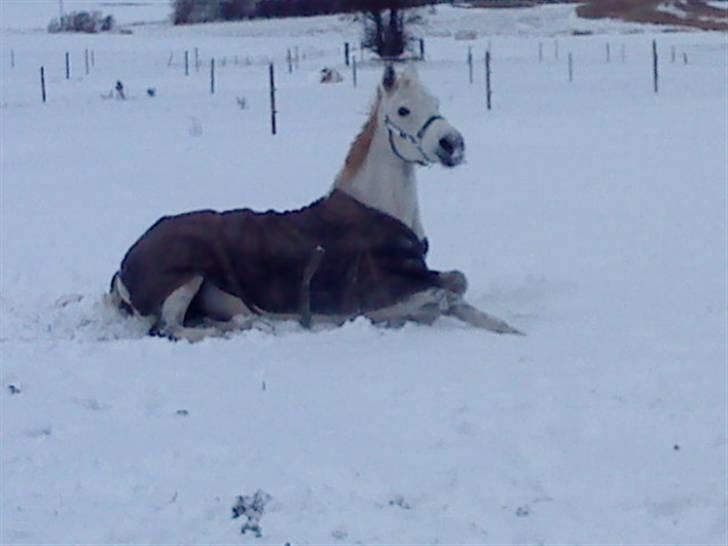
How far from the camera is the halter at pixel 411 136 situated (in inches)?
329

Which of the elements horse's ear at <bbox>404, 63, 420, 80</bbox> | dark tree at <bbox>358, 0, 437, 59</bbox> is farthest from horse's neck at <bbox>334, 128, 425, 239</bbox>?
dark tree at <bbox>358, 0, 437, 59</bbox>

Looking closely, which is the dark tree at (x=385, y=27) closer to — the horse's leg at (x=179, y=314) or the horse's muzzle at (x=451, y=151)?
the horse's muzzle at (x=451, y=151)

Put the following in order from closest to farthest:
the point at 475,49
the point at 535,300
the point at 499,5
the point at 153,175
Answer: the point at 535,300
the point at 153,175
the point at 475,49
the point at 499,5

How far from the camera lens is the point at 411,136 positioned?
8.41m

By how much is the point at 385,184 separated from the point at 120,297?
5.21ft

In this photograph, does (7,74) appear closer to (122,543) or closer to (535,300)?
(535,300)

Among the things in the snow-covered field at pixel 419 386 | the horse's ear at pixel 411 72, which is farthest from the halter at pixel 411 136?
the snow-covered field at pixel 419 386

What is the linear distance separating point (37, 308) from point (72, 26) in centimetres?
7113

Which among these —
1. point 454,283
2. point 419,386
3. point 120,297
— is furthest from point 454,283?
point 120,297

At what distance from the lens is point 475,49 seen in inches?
2149

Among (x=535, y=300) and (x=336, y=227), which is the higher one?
(x=336, y=227)

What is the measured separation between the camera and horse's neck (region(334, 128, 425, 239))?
8.51 meters

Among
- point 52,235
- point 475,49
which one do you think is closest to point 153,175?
point 52,235

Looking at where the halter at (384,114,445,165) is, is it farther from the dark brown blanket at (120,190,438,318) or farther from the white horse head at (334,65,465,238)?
the dark brown blanket at (120,190,438,318)
